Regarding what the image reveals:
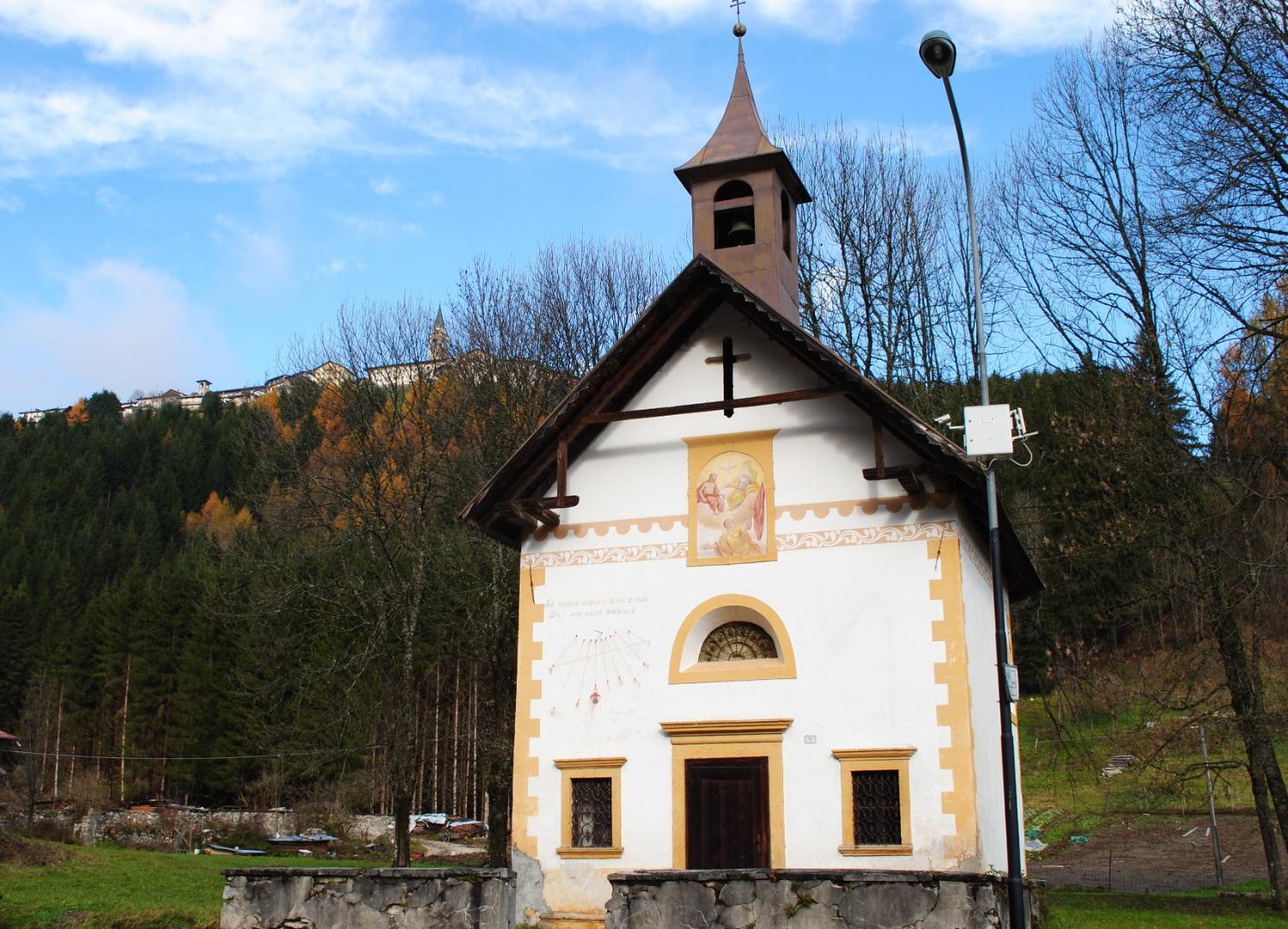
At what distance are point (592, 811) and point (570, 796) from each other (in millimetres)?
350

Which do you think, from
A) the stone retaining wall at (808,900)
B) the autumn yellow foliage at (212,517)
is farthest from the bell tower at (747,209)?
the autumn yellow foliage at (212,517)

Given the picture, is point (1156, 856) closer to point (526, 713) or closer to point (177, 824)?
point (526, 713)

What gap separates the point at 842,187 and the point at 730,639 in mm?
18147

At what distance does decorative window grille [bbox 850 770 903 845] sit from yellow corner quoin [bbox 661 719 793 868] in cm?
94

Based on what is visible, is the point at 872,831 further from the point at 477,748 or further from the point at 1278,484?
the point at 477,748

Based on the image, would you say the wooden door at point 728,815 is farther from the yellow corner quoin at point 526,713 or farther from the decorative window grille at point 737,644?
the yellow corner quoin at point 526,713

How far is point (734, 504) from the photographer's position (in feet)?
56.5

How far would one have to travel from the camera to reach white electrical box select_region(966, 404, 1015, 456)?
12.2 meters

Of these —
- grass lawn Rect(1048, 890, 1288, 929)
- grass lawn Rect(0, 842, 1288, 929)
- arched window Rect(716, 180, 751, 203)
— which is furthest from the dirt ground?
arched window Rect(716, 180, 751, 203)

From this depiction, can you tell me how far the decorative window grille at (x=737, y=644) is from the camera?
55.4 feet

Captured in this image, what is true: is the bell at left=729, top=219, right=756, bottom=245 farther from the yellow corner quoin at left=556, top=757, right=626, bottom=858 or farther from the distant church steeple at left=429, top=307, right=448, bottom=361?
the distant church steeple at left=429, top=307, right=448, bottom=361

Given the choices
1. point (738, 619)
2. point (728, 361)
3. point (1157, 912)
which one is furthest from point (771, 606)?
point (1157, 912)

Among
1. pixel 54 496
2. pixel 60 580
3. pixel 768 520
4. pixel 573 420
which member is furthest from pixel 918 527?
pixel 54 496

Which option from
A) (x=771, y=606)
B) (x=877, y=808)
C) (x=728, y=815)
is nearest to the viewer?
(x=877, y=808)
